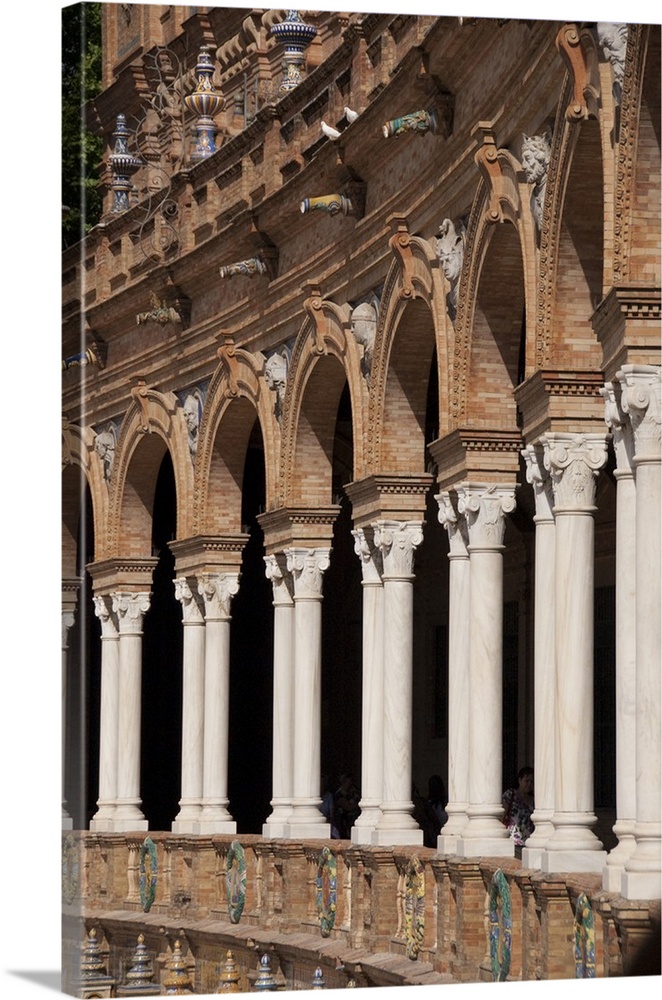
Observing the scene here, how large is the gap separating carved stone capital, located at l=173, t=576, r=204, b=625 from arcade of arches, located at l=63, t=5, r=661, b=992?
0.04m

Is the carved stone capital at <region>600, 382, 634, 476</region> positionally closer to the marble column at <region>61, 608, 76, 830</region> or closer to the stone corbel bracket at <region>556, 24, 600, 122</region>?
the stone corbel bracket at <region>556, 24, 600, 122</region>

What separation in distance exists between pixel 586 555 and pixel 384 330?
4.82 m

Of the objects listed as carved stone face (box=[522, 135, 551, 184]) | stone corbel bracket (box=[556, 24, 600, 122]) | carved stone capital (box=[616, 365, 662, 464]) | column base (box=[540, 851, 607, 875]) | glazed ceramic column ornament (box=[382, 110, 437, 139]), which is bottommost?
column base (box=[540, 851, 607, 875])

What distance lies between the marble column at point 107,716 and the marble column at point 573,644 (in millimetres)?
6169

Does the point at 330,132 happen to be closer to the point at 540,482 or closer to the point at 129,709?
the point at 540,482

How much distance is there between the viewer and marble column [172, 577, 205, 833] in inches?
915

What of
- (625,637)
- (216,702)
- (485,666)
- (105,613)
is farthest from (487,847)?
(216,702)

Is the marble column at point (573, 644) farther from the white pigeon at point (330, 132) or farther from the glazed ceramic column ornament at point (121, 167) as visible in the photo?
the white pigeon at point (330, 132)

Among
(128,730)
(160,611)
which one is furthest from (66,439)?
(160,611)

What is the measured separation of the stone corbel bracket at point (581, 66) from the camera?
13.8 meters

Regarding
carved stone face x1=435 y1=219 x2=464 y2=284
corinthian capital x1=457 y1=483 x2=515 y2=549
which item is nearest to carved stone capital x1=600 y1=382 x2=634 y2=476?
corinthian capital x1=457 y1=483 x2=515 y2=549

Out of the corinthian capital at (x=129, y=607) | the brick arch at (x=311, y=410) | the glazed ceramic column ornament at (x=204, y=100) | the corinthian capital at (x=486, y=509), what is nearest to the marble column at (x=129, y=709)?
the corinthian capital at (x=129, y=607)

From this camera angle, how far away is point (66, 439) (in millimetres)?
14617

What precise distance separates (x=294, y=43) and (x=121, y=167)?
11.8 feet
